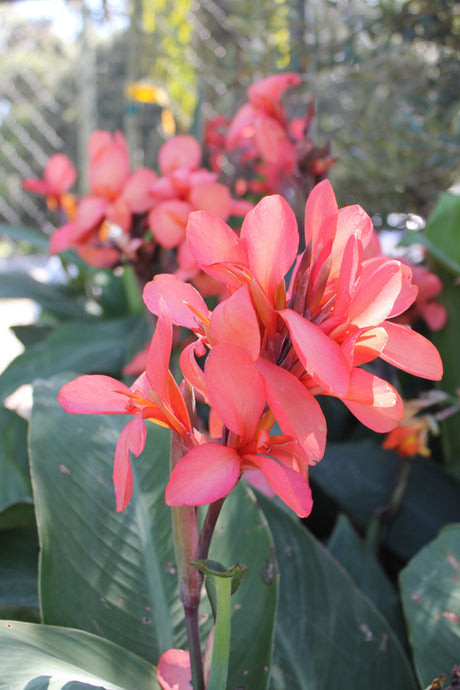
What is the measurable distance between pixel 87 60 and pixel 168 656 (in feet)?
10.4

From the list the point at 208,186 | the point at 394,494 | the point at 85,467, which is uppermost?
the point at 208,186

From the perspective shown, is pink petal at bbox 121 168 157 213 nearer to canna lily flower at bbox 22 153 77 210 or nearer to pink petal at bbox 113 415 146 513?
canna lily flower at bbox 22 153 77 210

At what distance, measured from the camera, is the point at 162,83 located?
2.84 metres

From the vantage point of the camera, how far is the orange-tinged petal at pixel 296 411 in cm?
21

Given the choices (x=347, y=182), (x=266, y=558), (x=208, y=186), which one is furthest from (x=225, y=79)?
(x=266, y=558)

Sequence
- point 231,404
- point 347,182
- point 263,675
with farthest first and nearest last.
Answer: point 347,182 < point 263,675 < point 231,404

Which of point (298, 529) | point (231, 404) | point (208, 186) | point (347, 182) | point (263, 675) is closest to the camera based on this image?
point (231, 404)

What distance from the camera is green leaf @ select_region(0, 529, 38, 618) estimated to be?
0.48 m

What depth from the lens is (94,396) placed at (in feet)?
0.81

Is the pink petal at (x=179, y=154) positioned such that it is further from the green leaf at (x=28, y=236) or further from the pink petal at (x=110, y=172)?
the green leaf at (x=28, y=236)

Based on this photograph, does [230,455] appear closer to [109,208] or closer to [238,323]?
[238,323]

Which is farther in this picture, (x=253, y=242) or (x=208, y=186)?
(x=208, y=186)

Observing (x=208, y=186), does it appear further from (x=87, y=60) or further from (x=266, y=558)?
(x=87, y=60)

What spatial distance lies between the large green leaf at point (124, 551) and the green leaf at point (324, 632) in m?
0.06
